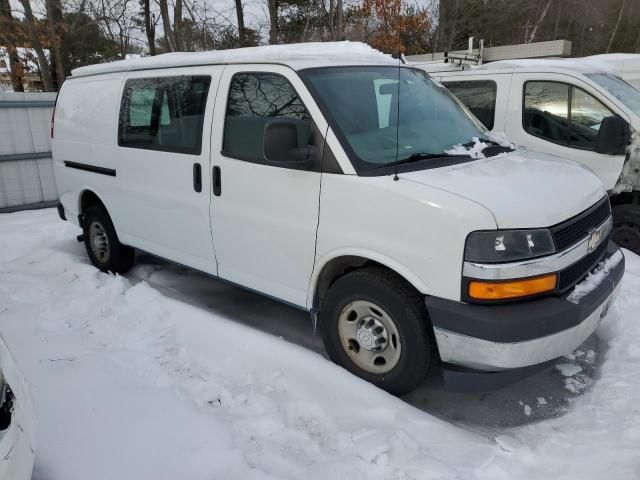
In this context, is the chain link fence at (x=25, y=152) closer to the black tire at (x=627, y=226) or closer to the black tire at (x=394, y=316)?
the black tire at (x=394, y=316)

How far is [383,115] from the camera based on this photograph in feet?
11.3

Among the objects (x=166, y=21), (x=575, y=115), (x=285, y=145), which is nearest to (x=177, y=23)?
(x=166, y=21)

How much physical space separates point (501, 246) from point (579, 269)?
69 centimetres

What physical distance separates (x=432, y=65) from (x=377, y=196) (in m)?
4.82

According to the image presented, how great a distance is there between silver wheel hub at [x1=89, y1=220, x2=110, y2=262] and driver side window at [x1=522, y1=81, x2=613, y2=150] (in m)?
4.69

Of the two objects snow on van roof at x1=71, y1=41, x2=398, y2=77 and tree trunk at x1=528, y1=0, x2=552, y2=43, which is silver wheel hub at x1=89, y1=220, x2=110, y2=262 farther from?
tree trunk at x1=528, y1=0, x2=552, y2=43

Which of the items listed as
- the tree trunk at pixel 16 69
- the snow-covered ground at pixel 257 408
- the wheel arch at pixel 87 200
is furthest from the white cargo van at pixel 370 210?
the tree trunk at pixel 16 69

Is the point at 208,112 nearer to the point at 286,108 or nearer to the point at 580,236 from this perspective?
the point at 286,108

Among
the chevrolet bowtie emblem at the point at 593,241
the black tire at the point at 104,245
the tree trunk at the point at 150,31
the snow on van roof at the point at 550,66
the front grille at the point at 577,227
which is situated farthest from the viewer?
the tree trunk at the point at 150,31

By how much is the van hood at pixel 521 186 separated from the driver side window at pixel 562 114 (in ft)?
7.59

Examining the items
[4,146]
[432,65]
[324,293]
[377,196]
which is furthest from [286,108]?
[4,146]

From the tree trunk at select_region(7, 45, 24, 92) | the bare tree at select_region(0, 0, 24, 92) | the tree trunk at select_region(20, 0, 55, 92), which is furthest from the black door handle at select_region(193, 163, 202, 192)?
the tree trunk at select_region(7, 45, 24, 92)

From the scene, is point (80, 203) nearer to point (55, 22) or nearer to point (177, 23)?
point (177, 23)

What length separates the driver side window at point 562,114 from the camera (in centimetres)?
547
